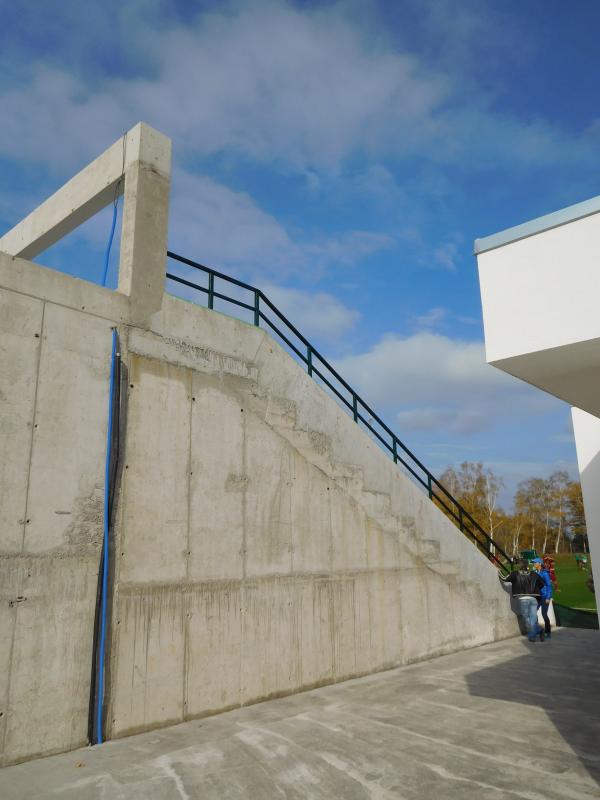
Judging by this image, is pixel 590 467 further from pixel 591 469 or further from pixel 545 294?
pixel 545 294

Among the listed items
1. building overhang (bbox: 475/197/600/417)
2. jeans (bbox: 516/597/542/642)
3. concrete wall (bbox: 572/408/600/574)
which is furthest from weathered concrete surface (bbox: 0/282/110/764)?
concrete wall (bbox: 572/408/600/574)

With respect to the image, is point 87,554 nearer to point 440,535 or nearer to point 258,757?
point 258,757

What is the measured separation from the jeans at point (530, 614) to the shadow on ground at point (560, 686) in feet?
1.07

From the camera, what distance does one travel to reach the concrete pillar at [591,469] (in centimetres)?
1199

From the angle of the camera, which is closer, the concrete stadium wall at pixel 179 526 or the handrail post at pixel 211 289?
the concrete stadium wall at pixel 179 526

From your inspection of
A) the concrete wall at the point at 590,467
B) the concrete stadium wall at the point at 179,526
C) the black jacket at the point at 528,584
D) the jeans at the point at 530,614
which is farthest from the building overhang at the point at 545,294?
the jeans at the point at 530,614

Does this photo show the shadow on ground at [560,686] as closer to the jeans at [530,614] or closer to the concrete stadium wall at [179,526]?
the jeans at [530,614]

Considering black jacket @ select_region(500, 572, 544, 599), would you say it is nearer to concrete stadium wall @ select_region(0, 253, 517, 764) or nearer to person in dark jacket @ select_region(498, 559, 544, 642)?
person in dark jacket @ select_region(498, 559, 544, 642)

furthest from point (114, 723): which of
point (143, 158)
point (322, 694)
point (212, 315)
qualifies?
point (143, 158)

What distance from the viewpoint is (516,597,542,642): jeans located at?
40.4 ft

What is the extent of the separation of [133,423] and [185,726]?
352cm

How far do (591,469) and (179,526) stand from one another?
8991 millimetres

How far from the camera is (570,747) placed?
5.63 meters

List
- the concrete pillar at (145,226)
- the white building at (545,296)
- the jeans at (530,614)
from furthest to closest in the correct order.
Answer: the jeans at (530,614), the concrete pillar at (145,226), the white building at (545,296)
